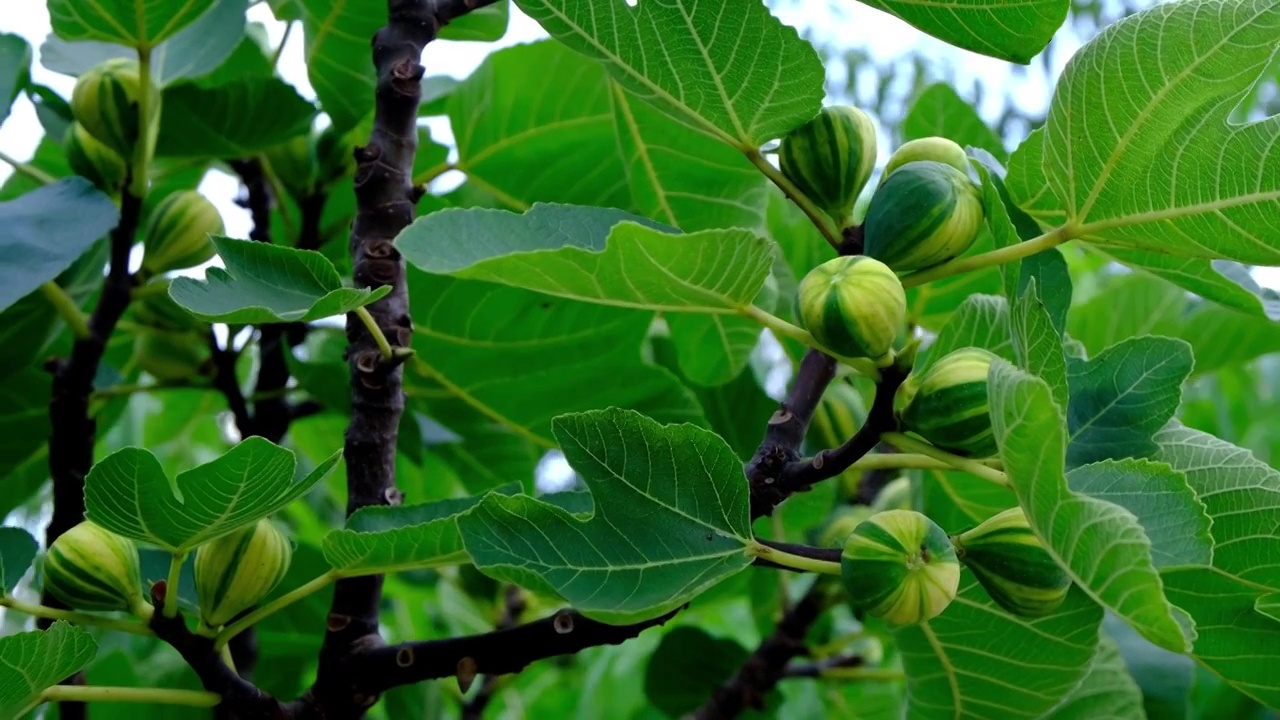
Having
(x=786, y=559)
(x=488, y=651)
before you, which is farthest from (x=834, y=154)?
(x=488, y=651)

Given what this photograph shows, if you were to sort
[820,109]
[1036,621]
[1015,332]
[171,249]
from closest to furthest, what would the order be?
[1015,332], [820,109], [1036,621], [171,249]

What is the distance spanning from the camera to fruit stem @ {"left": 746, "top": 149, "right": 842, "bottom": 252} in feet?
2.53

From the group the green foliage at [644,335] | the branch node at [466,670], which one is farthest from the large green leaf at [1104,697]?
the branch node at [466,670]

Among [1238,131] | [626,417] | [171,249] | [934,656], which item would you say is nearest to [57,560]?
[626,417]

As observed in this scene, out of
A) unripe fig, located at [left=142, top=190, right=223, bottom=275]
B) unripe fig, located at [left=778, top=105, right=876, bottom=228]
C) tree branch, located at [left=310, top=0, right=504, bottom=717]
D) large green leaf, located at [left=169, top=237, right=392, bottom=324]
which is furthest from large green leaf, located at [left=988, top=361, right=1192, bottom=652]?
unripe fig, located at [left=142, top=190, right=223, bottom=275]

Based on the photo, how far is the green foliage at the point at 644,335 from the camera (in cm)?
65

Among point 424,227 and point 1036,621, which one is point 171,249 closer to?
point 424,227

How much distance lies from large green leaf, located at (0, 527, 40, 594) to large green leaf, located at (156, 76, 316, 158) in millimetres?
482

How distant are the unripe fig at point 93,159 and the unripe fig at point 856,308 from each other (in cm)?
73

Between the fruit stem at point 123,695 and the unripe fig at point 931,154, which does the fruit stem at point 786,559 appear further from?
the fruit stem at point 123,695

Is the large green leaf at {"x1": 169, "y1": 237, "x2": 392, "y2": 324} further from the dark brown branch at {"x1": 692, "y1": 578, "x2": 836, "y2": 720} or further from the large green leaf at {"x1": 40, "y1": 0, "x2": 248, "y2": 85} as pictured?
the dark brown branch at {"x1": 692, "y1": 578, "x2": 836, "y2": 720}

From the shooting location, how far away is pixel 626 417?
2.15 ft

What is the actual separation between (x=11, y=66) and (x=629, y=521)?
2.55ft

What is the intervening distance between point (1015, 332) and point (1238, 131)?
19 cm
